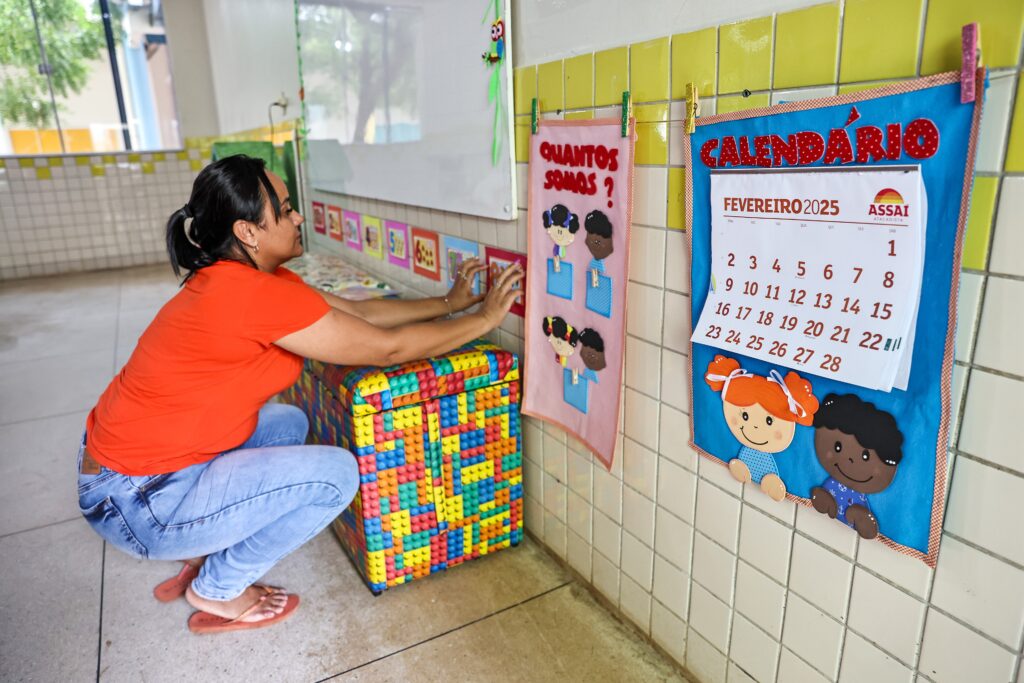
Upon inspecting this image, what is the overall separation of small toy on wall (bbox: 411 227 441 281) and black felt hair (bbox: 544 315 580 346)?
69cm

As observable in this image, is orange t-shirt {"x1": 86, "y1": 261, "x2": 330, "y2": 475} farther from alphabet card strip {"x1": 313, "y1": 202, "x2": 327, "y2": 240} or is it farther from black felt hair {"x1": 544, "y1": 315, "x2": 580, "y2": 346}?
alphabet card strip {"x1": 313, "y1": 202, "x2": 327, "y2": 240}

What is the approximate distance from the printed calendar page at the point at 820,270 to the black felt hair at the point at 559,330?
43 cm

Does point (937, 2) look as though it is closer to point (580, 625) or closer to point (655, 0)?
point (655, 0)

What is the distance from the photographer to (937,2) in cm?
87

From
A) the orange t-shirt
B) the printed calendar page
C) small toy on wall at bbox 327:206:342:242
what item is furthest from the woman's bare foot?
small toy on wall at bbox 327:206:342:242

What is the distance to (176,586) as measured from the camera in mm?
1930

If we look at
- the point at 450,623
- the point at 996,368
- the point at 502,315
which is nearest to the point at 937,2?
the point at 996,368

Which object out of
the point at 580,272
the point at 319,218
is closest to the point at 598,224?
the point at 580,272

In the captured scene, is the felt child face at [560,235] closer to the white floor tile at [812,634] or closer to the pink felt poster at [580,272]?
the pink felt poster at [580,272]

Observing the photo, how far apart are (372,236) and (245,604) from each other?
5.20 ft

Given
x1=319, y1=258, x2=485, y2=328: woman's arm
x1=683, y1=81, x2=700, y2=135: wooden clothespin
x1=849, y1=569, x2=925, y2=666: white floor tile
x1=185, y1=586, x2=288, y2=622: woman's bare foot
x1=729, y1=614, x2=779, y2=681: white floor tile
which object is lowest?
x1=185, y1=586, x2=288, y2=622: woman's bare foot

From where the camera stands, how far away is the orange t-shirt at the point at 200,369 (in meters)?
1.52

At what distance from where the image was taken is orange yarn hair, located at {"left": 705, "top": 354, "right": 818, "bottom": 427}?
1119 mm

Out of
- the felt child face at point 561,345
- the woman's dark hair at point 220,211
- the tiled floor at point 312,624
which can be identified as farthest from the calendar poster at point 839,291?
the woman's dark hair at point 220,211
